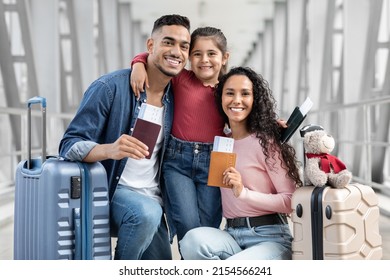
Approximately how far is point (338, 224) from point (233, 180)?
0.32 m

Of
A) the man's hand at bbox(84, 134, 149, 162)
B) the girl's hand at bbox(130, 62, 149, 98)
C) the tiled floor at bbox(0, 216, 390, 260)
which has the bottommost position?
the tiled floor at bbox(0, 216, 390, 260)

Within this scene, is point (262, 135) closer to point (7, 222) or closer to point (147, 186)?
point (147, 186)

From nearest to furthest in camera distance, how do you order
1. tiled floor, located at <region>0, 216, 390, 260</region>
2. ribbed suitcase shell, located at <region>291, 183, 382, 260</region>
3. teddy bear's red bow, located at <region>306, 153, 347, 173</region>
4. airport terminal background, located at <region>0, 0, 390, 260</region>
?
ribbed suitcase shell, located at <region>291, 183, 382, 260</region> < teddy bear's red bow, located at <region>306, 153, 347, 173</region> < tiled floor, located at <region>0, 216, 390, 260</region> < airport terminal background, located at <region>0, 0, 390, 260</region>

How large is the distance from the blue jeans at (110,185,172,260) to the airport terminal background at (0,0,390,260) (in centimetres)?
100

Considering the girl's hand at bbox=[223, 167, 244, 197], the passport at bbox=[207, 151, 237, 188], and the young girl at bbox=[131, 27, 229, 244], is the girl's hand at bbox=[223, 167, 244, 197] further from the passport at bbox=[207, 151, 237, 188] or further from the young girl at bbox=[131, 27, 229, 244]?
the young girl at bbox=[131, 27, 229, 244]

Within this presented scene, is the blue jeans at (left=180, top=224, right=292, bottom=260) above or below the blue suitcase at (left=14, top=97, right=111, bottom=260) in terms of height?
below

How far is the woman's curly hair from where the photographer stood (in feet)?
5.93

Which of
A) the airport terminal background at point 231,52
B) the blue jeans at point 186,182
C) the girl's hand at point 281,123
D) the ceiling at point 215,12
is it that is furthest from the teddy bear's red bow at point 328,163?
the ceiling at point 215,12

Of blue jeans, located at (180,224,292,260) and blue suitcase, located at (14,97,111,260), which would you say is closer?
blue suitcase, located at (14,97,111,260)

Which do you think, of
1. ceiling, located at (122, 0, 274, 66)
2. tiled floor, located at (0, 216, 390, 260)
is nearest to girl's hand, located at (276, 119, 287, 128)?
tiled floor, located at (0, 216, 390, 260)

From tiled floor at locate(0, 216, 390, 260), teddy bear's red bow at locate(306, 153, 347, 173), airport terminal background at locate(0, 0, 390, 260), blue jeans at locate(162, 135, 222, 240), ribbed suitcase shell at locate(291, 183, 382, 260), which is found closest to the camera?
ribbed suitcase shell at locate(291, 183, 382, 260)
